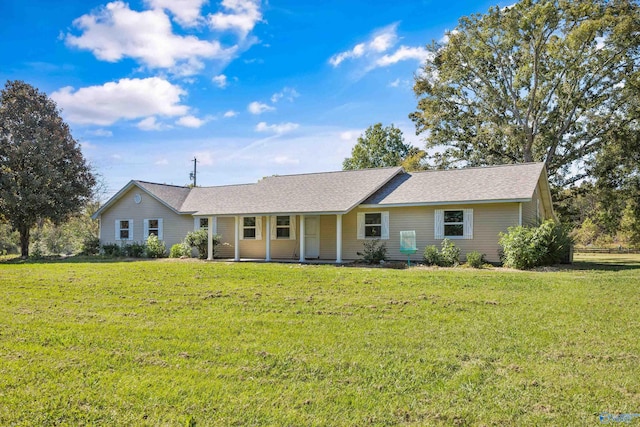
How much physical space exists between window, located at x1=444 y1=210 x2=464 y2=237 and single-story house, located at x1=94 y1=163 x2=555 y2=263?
0.04 metres

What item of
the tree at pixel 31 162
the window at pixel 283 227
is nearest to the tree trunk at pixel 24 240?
the tree at pixel 31 162

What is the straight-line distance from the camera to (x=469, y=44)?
3055 cm

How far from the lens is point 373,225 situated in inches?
772

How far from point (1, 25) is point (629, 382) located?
15.1 m

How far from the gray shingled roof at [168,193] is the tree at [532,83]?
1704 centimetres

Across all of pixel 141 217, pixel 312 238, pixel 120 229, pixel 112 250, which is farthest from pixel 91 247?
pixel 312 238

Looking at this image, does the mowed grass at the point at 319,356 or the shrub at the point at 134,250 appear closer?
the mowed grass at the point at 319,356

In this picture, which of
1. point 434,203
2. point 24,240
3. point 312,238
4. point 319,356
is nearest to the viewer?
point 319,356

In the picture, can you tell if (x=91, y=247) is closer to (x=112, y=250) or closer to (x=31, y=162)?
(x=112, y=250)

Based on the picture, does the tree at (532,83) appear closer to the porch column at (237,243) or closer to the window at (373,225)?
the window at (373,225)

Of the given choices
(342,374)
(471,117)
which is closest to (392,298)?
(342,374)

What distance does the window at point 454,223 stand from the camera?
1795 centimetres

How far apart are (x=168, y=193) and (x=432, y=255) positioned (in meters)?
15.4

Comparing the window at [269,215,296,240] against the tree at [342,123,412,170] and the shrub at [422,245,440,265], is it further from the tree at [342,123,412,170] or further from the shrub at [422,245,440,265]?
the tree at [342,123,412,170]
